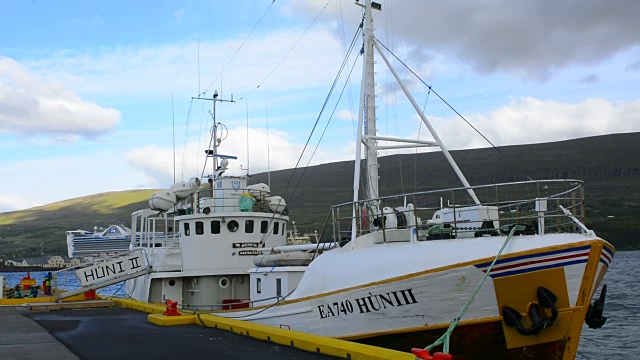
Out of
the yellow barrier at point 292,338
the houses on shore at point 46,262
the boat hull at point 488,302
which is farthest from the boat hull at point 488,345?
the houses on shore at point 46,262

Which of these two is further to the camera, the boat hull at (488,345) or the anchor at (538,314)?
the boat hull at (488,345)

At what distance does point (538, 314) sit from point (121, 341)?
7569 mm

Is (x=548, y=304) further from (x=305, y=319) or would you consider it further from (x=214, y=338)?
(x=214, y=338)

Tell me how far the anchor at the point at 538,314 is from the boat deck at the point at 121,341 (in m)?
3.12

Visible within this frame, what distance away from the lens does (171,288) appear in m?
20.9

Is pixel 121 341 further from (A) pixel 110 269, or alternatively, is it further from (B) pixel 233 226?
(A) pixel 110 269

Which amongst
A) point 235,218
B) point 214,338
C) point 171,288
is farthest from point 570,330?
point 171,288

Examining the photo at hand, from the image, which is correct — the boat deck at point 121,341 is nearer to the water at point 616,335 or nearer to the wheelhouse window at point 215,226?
the wheelhouse window at point 215,226

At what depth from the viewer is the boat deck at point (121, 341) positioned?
10953mm

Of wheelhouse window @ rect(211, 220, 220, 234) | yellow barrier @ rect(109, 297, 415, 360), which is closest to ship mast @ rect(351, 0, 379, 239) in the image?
yellow barrier @ rect(109, 297, 415, 360)

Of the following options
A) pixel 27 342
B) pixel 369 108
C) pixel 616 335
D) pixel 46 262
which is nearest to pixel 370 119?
pixel 369 108

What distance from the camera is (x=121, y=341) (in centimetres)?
1265

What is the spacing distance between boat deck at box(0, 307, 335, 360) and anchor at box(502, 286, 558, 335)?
312 centimetres

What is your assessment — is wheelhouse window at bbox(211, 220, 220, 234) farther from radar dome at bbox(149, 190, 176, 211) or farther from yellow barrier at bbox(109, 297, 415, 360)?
yellow barrier at bbox(109, 297, 415, 360)
